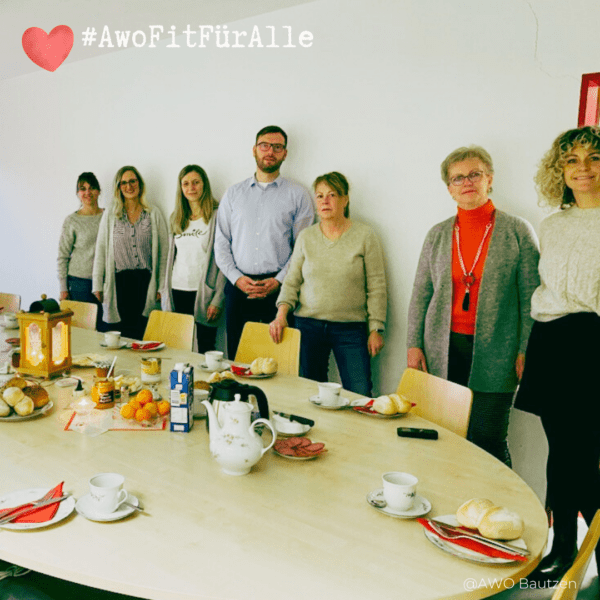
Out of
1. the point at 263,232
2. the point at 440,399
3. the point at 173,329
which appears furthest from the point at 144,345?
the point at 440,399

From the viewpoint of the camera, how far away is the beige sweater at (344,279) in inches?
119

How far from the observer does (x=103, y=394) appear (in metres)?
1.67

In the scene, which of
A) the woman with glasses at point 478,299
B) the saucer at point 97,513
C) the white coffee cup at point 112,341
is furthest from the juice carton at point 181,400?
the woman with glasses at point 478,299

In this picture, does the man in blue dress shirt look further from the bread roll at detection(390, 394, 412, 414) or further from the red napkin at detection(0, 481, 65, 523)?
the red napkin at detection(0, 481, 65, 523)

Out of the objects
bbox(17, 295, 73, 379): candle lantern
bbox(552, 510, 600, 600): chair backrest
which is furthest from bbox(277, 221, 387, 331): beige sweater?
bbox(552, 510, 600, 600): chair backrest

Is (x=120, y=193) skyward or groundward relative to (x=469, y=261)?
skyward

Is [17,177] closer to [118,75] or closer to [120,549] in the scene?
[118,75]

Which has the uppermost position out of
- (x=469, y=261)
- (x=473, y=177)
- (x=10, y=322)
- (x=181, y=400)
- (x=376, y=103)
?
(x=376, y=103)

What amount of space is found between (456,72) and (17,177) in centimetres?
467

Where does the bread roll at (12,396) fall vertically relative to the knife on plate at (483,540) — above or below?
above

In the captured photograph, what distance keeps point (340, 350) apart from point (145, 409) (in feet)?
5.44

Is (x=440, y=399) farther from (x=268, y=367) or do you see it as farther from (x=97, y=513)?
(x=97, y=513)

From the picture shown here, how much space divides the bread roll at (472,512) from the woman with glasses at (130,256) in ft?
11.6

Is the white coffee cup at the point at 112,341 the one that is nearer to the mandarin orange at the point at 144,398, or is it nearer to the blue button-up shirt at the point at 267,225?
the mandarin orange at the point at 144,398
